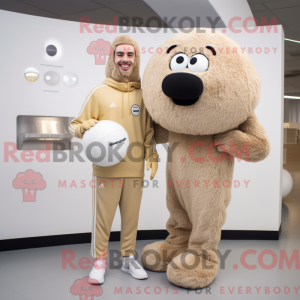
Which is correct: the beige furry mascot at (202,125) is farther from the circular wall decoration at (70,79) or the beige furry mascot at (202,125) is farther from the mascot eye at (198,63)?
the circular wall decoration at (70,79)

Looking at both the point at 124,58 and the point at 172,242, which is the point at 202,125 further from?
the point at 172,242

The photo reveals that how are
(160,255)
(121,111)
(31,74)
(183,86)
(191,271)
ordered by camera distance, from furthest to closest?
(31,74) < (160,255) < (121,111) < (191,271) < (183,86)

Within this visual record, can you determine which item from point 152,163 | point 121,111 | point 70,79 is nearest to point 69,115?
point 70,79

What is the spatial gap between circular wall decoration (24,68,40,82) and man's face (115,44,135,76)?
96 centimetres

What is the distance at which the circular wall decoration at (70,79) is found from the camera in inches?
121

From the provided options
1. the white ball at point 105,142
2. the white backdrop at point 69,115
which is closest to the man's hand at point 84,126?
the white ball at point 105,142

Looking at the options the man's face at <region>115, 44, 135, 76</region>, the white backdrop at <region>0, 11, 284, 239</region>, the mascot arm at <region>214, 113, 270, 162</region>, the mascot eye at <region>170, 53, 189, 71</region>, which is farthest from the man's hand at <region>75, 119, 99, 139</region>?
the white backdrop at <region>0, 11, 284, 239</region>

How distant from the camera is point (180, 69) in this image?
2088 mm

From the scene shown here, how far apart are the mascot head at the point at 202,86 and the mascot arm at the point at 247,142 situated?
0.28ft

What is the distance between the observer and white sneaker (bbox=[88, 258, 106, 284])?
228 cm

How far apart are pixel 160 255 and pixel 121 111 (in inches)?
42.6

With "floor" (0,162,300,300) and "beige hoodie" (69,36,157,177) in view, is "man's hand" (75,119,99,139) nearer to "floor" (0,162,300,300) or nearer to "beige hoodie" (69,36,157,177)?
"beige hoodie" (69,36,157,177)

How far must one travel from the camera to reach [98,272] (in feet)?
7.65

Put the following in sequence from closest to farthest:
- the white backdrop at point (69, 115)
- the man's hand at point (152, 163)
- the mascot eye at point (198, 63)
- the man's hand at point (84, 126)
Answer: the mascot eye at point (198, 63) → the man's hand at point (84, 126) → the man's hand at point (152, 163) → the white backdrop at point (69, 115)
